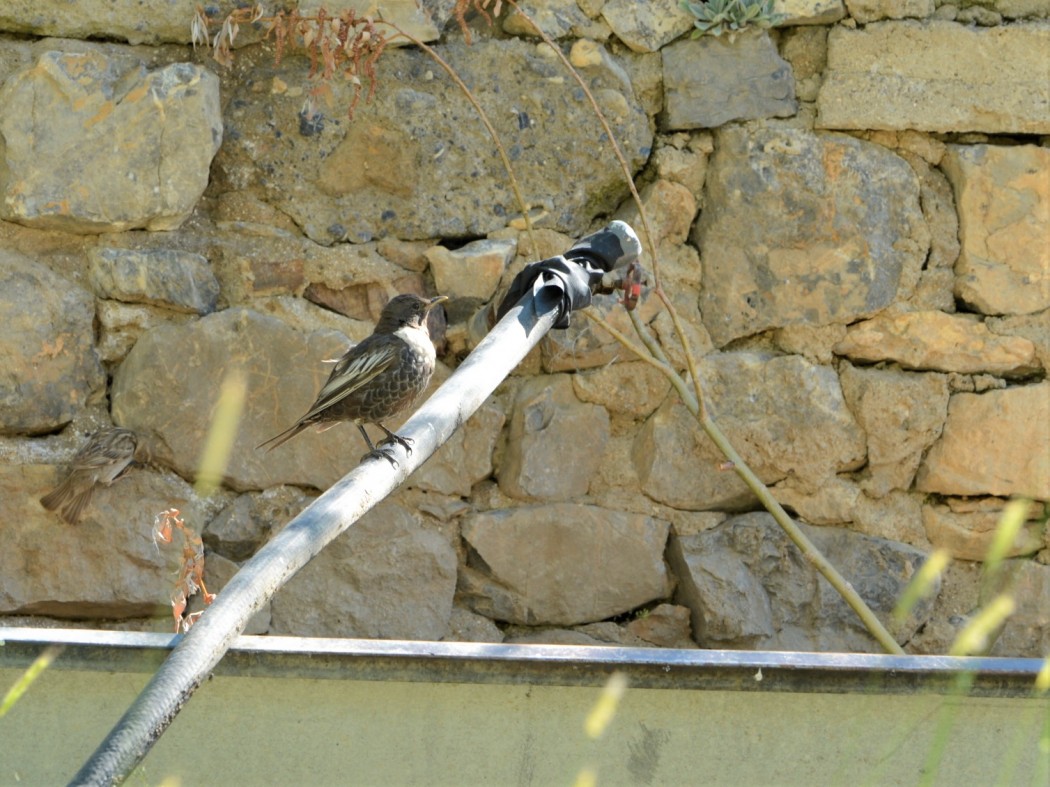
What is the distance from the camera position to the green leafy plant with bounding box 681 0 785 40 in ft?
10.8

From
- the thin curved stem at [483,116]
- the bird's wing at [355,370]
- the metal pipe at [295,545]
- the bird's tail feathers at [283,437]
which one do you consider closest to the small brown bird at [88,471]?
the bird's tail feathers at [283,437]

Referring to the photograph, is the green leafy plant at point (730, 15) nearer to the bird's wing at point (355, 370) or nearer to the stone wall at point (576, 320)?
the stone wall at point (576, 320)

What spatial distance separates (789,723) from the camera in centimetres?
200

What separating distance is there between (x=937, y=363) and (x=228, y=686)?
2.00 metres

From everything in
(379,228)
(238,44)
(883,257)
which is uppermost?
(238,44)

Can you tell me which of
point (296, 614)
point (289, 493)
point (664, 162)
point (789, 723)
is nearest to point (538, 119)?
point (664, 162)

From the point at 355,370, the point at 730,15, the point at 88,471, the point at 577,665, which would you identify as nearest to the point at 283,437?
the point at 355,370

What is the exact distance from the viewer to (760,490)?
3.12 m

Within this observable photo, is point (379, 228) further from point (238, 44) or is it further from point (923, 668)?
point (923, 668)

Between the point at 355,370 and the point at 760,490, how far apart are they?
94 cm

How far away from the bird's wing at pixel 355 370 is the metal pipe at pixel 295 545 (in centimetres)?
98

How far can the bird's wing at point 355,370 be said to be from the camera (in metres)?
2.87

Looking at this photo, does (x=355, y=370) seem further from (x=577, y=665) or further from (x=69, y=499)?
(x=577, y=665)

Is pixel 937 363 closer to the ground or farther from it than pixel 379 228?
closer to the ground
